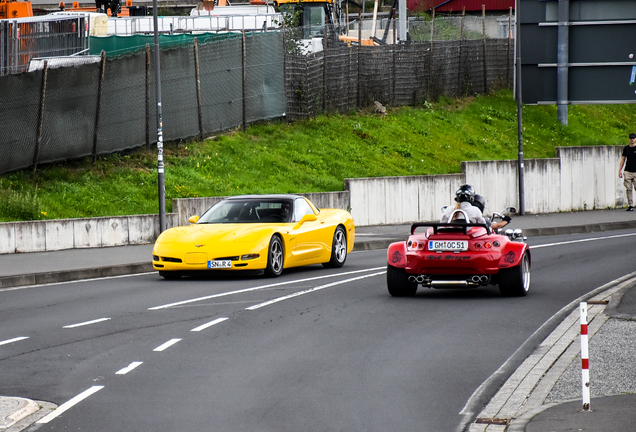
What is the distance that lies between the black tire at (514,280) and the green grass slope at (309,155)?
12057mm

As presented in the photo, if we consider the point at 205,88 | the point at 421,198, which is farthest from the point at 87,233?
the point at 421,198

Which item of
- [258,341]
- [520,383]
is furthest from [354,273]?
[520,383]

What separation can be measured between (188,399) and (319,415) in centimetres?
112

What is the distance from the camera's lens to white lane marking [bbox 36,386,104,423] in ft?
24.1

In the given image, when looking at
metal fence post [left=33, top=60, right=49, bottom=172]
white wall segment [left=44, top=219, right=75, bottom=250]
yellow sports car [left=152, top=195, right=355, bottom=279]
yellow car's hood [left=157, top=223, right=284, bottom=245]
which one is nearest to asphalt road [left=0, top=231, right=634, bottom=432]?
yellow sports car [left=152, top=195, right=355, bottom=279]

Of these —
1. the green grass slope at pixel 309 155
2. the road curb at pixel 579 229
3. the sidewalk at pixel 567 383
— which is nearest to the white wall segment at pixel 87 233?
the green grass slope at pixel 309 155

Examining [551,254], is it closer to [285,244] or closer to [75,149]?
[285,244]

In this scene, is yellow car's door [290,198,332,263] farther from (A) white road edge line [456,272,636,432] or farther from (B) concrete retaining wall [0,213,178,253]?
(B) concrete retaining wall [0,213,178,253]

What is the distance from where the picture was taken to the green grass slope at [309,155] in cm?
2414

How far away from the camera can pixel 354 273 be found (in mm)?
17656

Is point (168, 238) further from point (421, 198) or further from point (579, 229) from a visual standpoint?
point (579, 229)

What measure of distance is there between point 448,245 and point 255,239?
3871mm

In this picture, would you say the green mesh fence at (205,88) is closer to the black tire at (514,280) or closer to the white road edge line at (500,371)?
the black tire at (514,280)

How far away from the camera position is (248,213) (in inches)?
703
